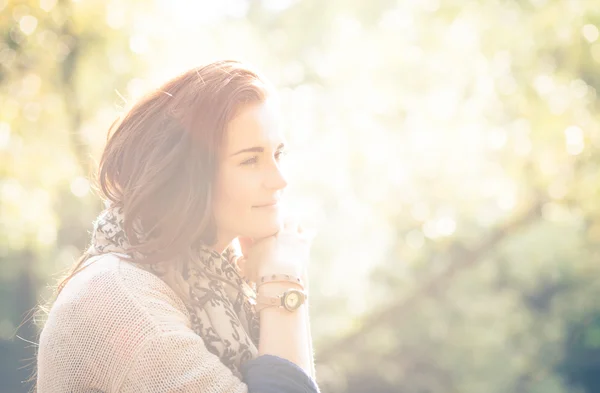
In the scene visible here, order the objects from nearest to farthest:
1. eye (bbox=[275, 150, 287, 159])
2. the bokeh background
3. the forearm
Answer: the forearm
eye (bbox=[275, 150, 287, 159])
the bokeh background

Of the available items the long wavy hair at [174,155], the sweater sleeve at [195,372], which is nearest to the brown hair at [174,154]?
the long wavy hair at [174,155]

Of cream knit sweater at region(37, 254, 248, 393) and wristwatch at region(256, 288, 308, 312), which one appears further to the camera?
wristwatch at region(256, 288, 308, 312)

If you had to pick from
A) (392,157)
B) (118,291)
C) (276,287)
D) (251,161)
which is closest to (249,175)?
(251,161)

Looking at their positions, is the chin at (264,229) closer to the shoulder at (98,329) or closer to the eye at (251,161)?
the eye at (251,161)

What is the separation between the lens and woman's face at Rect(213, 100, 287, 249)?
5.13 ft

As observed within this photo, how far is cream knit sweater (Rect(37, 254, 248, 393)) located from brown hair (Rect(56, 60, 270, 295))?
0.15 m

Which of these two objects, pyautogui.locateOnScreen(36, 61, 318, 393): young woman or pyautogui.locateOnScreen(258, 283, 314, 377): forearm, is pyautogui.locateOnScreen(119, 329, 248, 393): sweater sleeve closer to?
pyautogui.locateOnScreen(36, 61, 318, 393): young woman

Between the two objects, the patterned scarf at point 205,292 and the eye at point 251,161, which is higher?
the eye at point 251,161

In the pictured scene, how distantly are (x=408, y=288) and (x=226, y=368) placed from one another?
6.57 metres

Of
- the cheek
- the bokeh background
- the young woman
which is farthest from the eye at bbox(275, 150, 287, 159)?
the bokeh background

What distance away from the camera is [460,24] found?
698 cm

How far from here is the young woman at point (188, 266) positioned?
4.29 ft

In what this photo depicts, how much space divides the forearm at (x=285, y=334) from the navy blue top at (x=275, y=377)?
0.11 feet

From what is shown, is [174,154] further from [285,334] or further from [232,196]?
[285,334]
